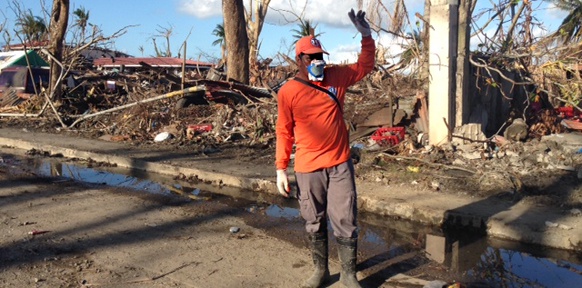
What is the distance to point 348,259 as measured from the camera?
171 inches

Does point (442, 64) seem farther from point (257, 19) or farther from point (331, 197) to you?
point (257, 19)

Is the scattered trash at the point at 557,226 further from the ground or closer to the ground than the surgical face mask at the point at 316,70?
closer to the ground

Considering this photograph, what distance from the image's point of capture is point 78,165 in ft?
36.1

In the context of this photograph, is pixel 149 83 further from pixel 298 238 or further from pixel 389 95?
pixel 298 238

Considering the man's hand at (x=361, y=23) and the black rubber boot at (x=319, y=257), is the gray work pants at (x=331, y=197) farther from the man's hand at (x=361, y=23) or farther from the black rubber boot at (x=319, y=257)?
the man's hand at (x=361, y=23)

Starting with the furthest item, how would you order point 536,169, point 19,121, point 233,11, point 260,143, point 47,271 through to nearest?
point 19,121, point 233,11, point 260,143, point 536,169, point 47,271

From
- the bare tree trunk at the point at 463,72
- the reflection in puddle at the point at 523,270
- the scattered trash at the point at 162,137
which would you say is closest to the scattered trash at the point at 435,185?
the bare tree trunk at the point at 463,72

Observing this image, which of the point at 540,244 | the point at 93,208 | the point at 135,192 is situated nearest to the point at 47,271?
the point at 93,208

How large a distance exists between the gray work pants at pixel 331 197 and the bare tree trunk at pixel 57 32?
1501 cm

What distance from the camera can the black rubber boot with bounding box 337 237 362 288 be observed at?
434cm

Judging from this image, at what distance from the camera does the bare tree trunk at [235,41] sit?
16.0 metres

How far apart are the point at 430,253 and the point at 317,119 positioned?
2098 mm

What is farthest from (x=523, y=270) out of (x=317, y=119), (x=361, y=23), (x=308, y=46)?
(x=308, y=46)

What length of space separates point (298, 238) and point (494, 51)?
6245mm
